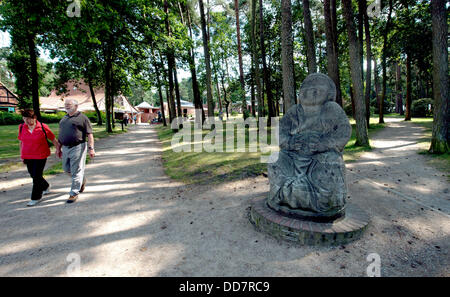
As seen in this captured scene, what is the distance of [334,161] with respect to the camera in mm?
3256

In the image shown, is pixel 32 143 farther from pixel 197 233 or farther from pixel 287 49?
pixel 287 49

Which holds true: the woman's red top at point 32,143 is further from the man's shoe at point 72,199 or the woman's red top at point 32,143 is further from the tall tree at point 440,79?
the tall tree at point 440,79

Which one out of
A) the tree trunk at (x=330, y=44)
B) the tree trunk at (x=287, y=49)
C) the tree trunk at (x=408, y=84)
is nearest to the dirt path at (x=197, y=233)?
the tree trunk at (x=287, y=49)

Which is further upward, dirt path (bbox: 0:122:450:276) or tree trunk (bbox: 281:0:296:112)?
tree trunk (bbox: 281:0:296:112)

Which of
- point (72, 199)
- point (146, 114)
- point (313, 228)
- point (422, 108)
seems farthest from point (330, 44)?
point (146, 114)

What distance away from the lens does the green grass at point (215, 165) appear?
637 centimetres

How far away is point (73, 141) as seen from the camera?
15.1 ft

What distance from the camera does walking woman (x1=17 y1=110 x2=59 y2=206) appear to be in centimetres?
450

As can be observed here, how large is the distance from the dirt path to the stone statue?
0.56m

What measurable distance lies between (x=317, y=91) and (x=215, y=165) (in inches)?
175

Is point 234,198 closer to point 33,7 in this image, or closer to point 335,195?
point 335,195

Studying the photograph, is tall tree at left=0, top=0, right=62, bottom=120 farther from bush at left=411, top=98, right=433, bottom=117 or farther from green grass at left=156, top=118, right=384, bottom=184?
bush at left=411, top=98, right=433, bottom=117

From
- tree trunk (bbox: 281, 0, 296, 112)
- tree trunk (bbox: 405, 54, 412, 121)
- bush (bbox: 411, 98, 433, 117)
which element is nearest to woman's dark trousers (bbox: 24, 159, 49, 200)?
tree trunk (bbox: 281, 0, 296, 112)
